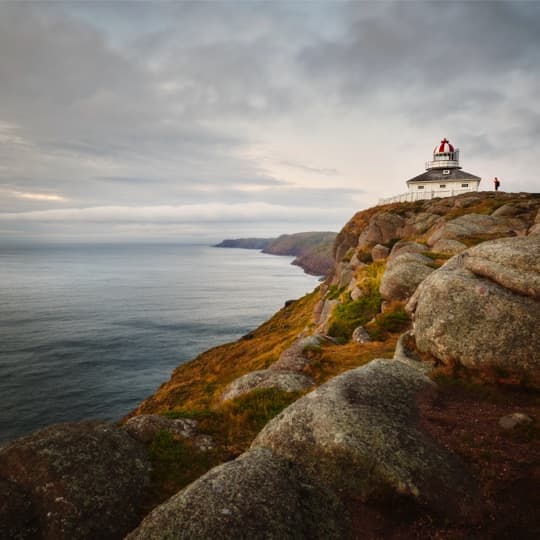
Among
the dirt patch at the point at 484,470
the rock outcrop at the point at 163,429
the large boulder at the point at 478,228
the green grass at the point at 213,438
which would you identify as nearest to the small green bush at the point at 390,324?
the green grass at the point at 213,438

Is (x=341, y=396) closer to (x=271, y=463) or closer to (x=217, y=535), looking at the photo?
(x=271, y=463)

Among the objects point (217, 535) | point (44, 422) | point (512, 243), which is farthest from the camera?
point (44, 422)

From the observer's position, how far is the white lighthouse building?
235ft

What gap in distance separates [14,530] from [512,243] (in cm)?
1787

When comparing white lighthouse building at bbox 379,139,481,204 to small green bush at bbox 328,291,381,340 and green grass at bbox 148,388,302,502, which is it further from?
green grass at bbox 148,388,302,502

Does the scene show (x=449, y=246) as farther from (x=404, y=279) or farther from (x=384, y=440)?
(x=384, y=440)

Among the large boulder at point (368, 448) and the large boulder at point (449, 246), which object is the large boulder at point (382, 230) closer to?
the large boulder at point (449, 246)

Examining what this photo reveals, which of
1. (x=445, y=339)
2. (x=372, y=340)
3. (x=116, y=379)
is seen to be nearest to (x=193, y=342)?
(x=116, y=379)

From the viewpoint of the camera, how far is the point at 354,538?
21.6ft

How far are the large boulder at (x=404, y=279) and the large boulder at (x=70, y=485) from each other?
17837 mm

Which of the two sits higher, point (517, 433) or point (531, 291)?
point (531, 291)

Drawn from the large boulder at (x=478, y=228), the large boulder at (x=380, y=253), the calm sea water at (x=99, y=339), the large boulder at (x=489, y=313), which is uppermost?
the large boulder at (x=478, y=228)

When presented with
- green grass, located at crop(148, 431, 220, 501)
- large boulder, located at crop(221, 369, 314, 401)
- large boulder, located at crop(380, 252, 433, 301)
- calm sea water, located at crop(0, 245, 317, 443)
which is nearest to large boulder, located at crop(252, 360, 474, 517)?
green grass, located at crop(148, 431, 220, 501)

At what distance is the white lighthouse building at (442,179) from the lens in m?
71.6
